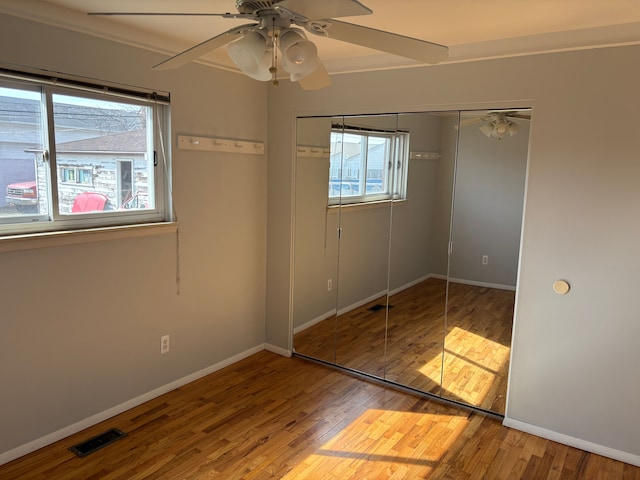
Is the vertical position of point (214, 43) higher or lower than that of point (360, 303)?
higher

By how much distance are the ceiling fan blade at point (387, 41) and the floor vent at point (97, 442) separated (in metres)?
2.43

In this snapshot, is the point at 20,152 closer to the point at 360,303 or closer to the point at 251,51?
the point at 251,51

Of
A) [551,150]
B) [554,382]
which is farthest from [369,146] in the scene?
[554,382]

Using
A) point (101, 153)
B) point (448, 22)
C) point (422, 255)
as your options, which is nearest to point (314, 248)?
point (422, 255)

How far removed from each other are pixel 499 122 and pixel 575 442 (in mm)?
1931

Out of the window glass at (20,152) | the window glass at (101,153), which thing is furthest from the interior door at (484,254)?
the window glass at (20,152)

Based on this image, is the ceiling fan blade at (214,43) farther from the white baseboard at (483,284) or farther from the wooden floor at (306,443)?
the white baseboard at (483,284)

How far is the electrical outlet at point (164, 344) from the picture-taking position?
323 cm

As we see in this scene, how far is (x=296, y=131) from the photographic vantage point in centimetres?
370

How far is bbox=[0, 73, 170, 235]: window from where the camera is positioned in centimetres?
244

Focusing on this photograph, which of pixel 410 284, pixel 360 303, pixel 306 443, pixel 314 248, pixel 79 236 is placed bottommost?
pixel 306 443

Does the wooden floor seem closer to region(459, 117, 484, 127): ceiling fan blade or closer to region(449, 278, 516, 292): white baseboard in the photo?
region(449, 278, 516, 292): white baseboard

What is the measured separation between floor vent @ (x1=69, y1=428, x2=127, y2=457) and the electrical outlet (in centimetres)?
58

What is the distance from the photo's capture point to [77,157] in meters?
2.70
